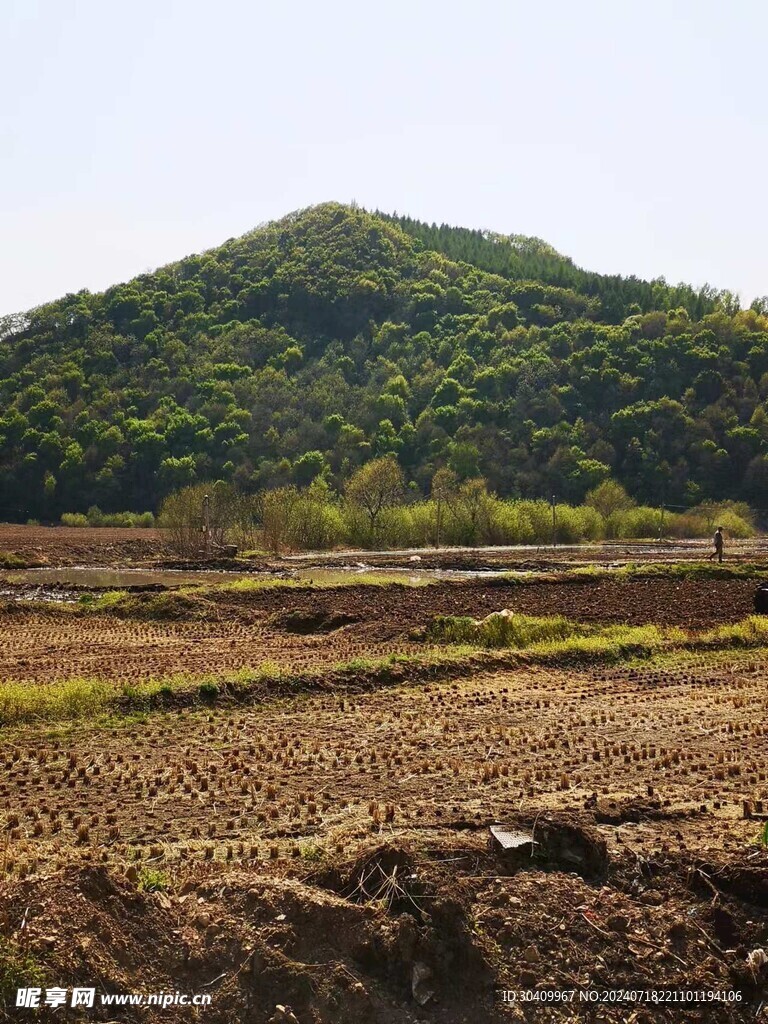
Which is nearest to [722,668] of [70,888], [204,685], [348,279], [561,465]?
[204,685]

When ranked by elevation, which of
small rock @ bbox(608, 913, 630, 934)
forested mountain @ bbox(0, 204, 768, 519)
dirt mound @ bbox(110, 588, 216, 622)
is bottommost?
dirt mound @ bbox(110, 588, 216, 622)

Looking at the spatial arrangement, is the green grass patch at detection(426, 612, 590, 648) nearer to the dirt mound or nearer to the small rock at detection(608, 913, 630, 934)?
the dirt mound

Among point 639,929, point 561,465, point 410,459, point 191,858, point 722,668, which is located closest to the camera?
point 639,929

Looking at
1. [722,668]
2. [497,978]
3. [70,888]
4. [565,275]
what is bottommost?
[722,668]

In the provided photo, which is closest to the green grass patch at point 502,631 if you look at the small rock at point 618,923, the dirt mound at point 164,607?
the dirt mound at point 164,607

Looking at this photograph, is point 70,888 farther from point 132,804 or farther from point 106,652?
point 106,652

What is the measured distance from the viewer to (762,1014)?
20.4 feet

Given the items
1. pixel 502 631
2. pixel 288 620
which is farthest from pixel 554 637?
pixel 288 620

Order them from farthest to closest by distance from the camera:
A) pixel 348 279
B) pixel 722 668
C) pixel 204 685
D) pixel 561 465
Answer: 1. pixel 348 279
2. pixel 561 465
3. pixel 722 668
4. pixel 204 685

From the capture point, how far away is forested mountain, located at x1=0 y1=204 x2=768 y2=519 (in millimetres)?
86688

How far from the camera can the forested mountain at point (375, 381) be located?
8669cm

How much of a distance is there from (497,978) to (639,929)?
1094 millimetres

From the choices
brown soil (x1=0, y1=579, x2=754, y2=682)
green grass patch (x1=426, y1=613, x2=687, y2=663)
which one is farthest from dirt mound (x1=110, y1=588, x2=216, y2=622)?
green grass patch (x1=426, y1=613, x2=687, y2=663)

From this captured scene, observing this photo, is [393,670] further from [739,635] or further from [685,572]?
[685,572]
